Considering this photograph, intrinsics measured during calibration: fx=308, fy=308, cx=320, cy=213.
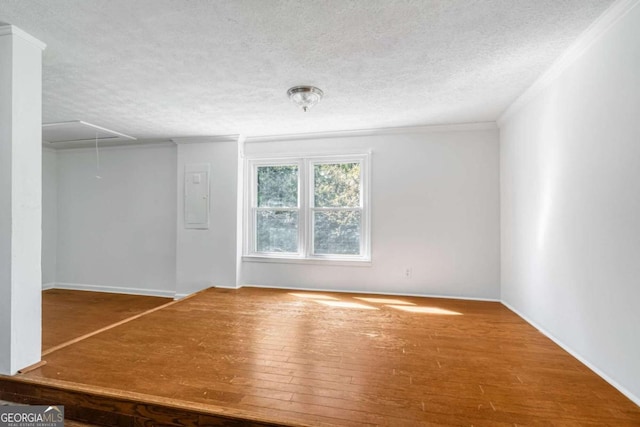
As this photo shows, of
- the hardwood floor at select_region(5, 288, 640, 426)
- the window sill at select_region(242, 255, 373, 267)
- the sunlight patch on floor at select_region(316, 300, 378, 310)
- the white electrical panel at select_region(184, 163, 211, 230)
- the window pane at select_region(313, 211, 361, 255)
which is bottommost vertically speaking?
the sunlight patch on floor at select_region(316, 300, 378, 310)

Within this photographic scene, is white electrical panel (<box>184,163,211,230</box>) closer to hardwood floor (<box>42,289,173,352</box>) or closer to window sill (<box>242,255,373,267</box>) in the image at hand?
Answer: window sill (<box>242,255,373,267</box>)

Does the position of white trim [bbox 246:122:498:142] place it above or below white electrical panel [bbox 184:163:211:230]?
above

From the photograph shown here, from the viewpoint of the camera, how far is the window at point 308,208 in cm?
451

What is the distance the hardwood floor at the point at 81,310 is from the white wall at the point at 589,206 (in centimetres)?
421

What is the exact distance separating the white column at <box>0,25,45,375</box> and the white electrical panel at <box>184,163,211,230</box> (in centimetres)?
265

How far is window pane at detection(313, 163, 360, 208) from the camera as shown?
4.53 metres

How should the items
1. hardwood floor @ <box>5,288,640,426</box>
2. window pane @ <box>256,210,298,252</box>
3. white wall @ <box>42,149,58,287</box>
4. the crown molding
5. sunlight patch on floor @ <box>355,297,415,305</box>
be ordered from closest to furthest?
hardwood floor @ <box>5,288,640,426</box>, the crown molding, sunlight patch on floor @ <box>355,297,415,305</box>, window pane @ <box>256,210,298,252</box>, white wall @ <box>42,149,58,287</box>

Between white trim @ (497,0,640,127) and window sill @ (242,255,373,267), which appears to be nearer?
white trim @ (497,0,640,127)

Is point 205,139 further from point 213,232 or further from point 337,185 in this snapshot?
point 337,185

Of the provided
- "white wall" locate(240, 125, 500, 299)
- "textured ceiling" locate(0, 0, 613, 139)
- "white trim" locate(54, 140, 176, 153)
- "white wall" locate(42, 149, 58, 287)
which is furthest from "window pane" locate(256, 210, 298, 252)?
"white wall" locate(42, 149, 58, 287)

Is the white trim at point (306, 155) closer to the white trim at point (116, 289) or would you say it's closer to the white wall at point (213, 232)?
the white wall at point (213, 232)

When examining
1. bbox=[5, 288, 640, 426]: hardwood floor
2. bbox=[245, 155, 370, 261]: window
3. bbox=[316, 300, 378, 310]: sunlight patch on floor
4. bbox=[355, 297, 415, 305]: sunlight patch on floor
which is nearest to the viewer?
bbox=[5, 288, 640, 426]: hardwood floor

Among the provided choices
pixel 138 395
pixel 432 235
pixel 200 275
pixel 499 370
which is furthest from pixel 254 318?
pixel 432 235

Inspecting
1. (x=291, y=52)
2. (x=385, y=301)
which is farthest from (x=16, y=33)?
(x=385, y=301)
